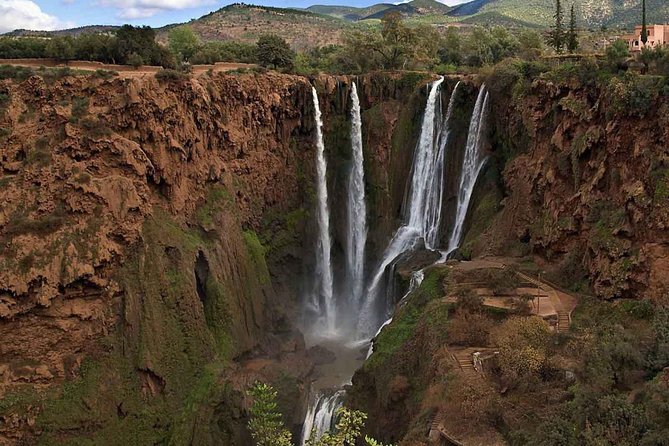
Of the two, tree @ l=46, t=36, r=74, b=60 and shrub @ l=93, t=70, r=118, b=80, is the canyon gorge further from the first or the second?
tree @ l=46, t=36, r=74, b=60

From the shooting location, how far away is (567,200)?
28.4m

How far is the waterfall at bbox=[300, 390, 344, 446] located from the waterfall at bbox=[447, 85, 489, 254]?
11.7 metres

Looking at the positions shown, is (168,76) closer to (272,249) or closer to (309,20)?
(272,249)

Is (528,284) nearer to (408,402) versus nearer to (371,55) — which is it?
(408,402)

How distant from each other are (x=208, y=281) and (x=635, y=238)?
21242mm

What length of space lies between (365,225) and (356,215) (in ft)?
3.22

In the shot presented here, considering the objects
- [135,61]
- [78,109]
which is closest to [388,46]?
[135,61]

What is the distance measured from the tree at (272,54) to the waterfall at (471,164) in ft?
58.1

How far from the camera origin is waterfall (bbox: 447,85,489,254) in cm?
3612

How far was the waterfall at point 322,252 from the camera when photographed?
40875 millimetres

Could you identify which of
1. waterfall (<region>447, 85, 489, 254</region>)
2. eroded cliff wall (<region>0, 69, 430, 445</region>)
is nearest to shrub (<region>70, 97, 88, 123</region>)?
eroded cliff wall (<region>0, 69, 430, 445</region>)

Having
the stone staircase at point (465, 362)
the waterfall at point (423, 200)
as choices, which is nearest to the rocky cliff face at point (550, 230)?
A: the stone staircase at point (465, 362)

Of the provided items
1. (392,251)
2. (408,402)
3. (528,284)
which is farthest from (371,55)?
(408,402)

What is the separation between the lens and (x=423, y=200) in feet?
129
